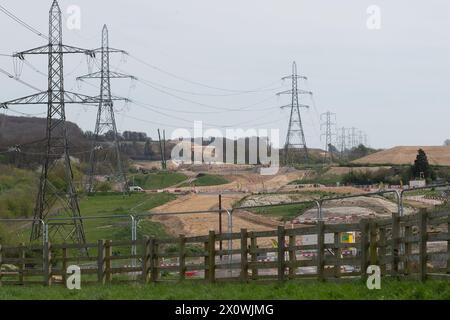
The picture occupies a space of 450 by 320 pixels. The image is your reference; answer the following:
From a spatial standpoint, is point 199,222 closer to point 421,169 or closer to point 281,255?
point 421,169

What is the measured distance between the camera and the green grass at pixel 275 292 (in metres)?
12.6

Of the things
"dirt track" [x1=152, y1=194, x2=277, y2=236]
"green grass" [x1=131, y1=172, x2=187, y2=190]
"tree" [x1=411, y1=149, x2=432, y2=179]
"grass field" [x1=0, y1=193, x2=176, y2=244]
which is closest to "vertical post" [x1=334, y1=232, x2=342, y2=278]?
"grass field" [x1=0, y1=193, x2=176, y2=244]

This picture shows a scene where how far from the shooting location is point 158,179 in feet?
325

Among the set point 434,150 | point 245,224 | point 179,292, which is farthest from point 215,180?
point 179,292

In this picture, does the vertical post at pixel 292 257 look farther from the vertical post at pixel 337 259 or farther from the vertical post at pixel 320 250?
the vertical post at pixel 337 259

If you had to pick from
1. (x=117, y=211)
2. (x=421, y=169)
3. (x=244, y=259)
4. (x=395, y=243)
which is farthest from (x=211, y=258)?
(x=117, y=211)

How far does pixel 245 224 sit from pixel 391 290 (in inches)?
996

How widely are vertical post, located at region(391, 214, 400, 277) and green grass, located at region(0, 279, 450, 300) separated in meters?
0.44

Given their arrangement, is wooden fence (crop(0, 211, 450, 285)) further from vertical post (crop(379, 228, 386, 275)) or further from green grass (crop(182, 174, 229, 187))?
green grass (crop(182, 174, 229, 187))

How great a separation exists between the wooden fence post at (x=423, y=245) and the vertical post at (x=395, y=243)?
40.9 inches

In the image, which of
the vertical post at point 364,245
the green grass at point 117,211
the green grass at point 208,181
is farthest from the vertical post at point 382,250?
the green grass at point 208,181

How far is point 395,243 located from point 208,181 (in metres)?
78.0

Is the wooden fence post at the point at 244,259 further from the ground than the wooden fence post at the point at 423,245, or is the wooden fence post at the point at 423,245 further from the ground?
the wooden fence post at the point at 423,245
